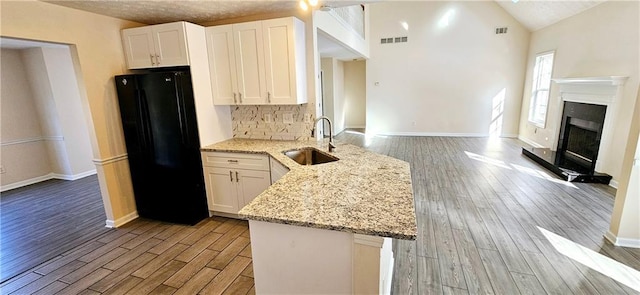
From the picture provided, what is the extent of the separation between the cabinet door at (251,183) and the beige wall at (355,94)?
6954 mm

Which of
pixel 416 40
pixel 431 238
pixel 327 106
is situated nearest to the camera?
pixel 431 238

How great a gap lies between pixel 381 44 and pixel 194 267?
24.0 feet

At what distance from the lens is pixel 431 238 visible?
2.74 m

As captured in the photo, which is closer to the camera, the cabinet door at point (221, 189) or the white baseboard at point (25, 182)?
the cabinet door at point (221, 189)

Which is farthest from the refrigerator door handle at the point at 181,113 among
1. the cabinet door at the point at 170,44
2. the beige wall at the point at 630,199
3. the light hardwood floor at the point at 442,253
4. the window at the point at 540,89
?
the window at the point at 540,89

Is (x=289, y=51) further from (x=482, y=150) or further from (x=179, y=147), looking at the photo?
(x=482, y=150)

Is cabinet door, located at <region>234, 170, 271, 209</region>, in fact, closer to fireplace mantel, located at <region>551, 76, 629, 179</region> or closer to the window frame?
fireplace mantel, located at <region>551, 76, 629, 179</region>

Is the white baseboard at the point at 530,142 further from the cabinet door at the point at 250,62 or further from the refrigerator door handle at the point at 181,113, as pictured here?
the refrigerator door handle at the point at 181,113

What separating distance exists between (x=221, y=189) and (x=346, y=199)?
6.68 ft

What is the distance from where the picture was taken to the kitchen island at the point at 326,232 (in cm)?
131

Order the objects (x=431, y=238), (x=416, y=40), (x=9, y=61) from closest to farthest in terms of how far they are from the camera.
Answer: (x=431, y=238) → (x=9, y=61) → (x=416, y=40)

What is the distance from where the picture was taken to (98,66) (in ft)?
9.56

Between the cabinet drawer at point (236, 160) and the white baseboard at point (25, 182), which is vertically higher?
the cabinet drawer at point (236, 160)

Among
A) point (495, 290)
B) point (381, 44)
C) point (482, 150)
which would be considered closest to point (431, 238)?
point (495, 290)
